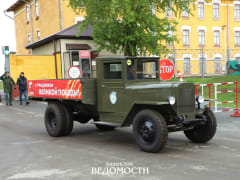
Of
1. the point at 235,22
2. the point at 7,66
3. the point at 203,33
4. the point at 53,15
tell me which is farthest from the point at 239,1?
the point at 7,66

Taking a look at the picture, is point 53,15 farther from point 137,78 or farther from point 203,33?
point 137,78

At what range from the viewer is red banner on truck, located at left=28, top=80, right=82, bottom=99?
7404 millimetres

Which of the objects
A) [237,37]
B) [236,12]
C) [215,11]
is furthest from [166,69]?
[236,12]

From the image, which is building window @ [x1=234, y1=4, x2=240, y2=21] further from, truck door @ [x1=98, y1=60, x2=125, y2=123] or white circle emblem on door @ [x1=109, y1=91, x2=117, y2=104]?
white circle emblem on door @ [x1=109, y1=91, x2=117, y2=104]

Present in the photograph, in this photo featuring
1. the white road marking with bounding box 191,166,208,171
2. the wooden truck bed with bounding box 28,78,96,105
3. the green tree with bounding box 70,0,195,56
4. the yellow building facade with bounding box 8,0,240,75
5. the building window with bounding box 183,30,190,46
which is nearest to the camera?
the white road marking with bounding box 191,166,208,171

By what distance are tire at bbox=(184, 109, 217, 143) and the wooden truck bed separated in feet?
7.95

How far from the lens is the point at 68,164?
5.52 meters

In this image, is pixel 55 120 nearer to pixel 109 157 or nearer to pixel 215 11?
pixel 109 157

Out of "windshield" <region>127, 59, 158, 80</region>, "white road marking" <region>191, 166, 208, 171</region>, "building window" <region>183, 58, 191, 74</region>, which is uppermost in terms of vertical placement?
"building window" <region>183, 58, 191, 74</region>

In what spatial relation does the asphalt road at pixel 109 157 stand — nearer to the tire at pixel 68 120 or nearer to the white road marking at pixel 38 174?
the white road marking at pixel 38 174

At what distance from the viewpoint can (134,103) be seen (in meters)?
6.52

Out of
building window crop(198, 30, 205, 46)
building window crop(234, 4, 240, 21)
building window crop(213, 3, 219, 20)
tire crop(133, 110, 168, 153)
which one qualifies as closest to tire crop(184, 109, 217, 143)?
tire crop(133, 110, 168, 153)

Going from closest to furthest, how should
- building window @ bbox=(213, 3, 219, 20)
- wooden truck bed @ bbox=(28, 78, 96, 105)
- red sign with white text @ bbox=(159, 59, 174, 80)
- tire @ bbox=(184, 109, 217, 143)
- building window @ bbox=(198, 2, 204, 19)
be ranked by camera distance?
tire @ bbox=(184, 109, 217, 143), wooden truck bed @ bbox=(28, 78, 96, 105), red sign with white text @ bbox=(159, 59, 174, 80), building window @ bbox=(198, 2, 204, 19), building window @ bbox=(213, 3, 219, 20)

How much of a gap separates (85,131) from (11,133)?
2112 mm
